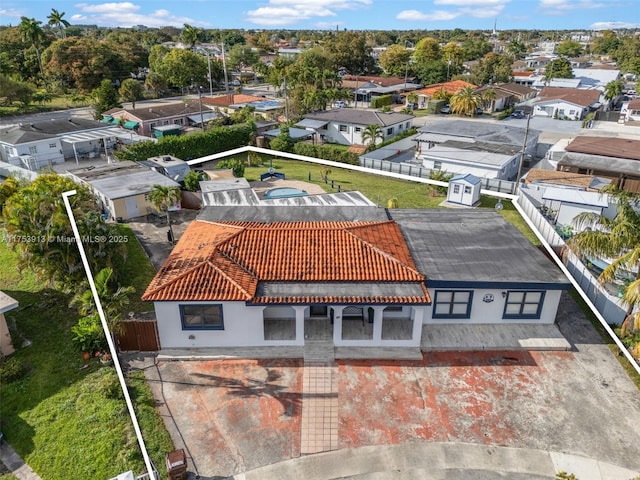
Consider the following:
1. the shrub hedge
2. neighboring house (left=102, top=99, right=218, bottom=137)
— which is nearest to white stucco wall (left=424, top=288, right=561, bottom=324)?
the shrub hedge

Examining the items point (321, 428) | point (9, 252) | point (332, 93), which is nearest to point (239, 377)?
point (321, 428)

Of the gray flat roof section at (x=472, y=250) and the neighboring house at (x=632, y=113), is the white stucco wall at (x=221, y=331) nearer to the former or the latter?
the gray flat roof section at (x=472, y=250)

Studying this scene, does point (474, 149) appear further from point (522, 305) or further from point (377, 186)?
point (522, 305)

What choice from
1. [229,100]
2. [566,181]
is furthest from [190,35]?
[566,181]

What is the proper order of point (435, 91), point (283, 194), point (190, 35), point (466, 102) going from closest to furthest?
point (283, 194)
point (466, 102)
point (435, 91)
point (190, 35)

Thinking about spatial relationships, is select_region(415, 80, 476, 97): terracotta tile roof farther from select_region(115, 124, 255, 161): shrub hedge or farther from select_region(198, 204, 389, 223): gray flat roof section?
select_region(198, 204, 389, 223): gray flat roof section

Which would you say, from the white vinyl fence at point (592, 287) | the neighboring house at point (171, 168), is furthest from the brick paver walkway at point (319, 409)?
the neighboring house at point (171, 168)
